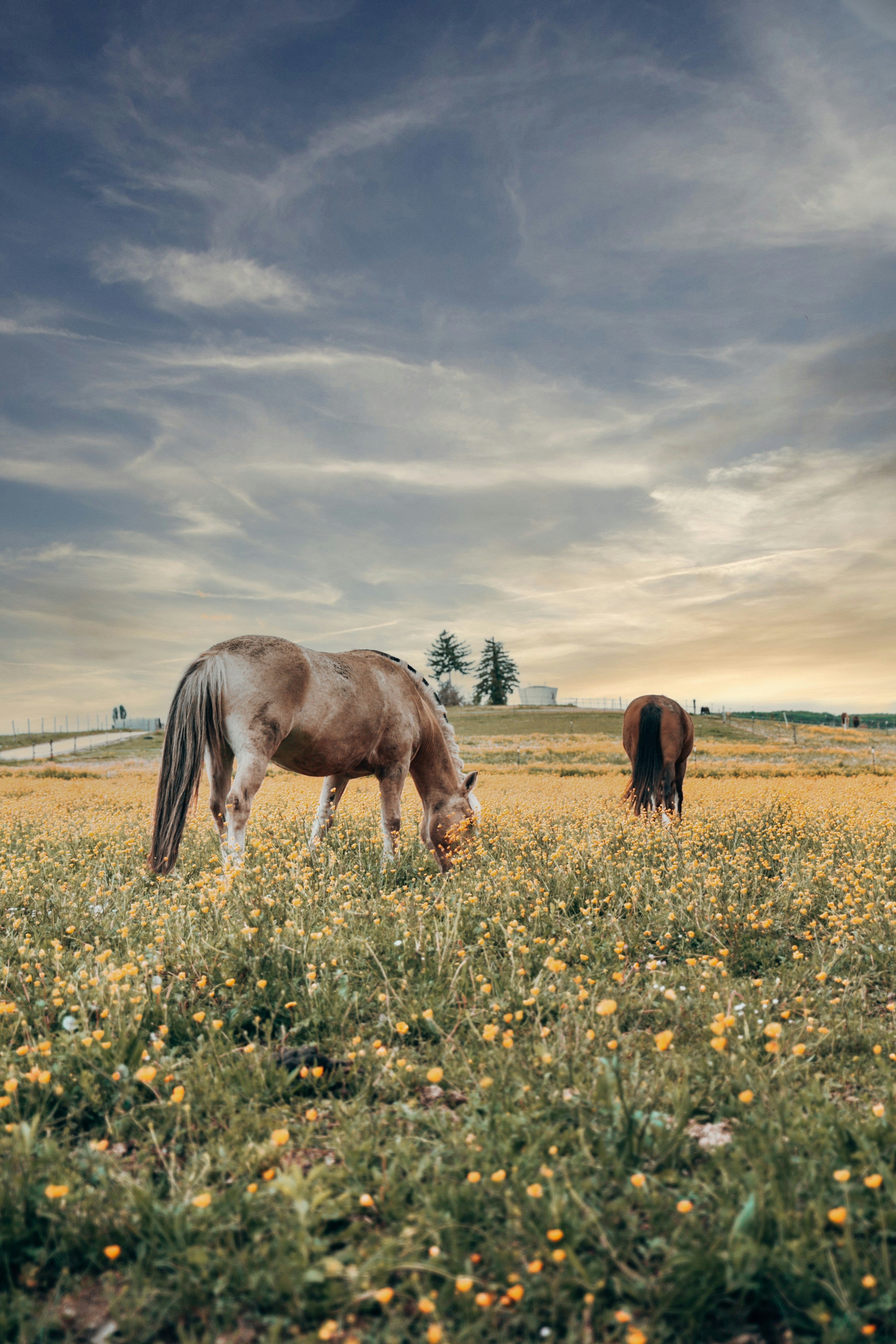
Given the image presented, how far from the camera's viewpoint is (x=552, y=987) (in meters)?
4.20

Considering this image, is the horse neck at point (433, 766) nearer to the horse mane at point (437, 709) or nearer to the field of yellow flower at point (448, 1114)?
the horse mane at point (437, 709)

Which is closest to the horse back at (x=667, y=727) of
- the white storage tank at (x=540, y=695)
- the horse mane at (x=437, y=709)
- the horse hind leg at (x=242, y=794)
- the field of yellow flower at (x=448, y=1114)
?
the horse mane at (x=437, y=709)

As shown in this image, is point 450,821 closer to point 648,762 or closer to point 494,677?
point 648,762

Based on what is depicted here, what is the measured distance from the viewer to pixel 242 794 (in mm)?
7543

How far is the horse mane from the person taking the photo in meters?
9.80

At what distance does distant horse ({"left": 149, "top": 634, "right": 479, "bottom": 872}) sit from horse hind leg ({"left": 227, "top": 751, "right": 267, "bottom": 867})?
1cm

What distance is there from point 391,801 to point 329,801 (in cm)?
119

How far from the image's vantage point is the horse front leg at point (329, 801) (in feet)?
31.2

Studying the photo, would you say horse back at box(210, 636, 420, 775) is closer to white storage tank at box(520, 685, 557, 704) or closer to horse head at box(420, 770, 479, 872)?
horse head at box(420, 770, 479, 872)

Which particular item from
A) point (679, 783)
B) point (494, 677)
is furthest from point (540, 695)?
point (679, 783)

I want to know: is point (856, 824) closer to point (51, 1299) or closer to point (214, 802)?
point (214, 802)

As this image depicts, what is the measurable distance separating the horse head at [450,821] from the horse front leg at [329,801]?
1250mm

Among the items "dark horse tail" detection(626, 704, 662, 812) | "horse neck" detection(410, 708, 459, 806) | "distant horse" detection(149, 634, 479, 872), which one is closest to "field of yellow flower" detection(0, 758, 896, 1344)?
"distant horse" detection(149, 634, 479, 872)

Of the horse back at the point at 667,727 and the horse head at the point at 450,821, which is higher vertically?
the horse back at the point at 667,727
